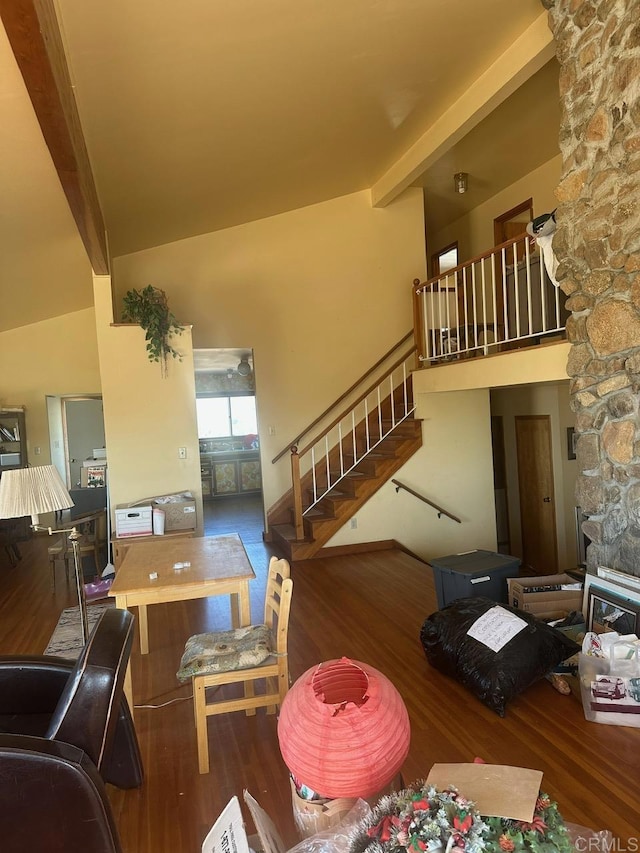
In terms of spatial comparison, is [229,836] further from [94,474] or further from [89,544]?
[94,474]

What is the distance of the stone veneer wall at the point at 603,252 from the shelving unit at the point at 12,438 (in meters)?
7.27

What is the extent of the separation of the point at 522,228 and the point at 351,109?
387 cm

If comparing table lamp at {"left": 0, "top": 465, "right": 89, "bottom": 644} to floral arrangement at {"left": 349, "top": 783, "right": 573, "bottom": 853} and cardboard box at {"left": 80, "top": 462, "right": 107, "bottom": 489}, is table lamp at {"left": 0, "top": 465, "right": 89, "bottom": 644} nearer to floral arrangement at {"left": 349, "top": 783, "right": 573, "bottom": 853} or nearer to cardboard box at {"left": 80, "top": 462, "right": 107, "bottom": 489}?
floral arrangement at {"left": 349, "top": 783, "right": 573, "bottom": 853}

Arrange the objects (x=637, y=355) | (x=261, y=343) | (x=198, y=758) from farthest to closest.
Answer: (x=261, y=343), (x=637, y=355), (x=198, y=758)

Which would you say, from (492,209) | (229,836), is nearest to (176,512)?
(229,836)

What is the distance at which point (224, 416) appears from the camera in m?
11.2

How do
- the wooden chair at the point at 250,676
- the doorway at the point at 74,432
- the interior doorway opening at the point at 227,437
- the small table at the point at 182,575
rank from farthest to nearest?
the interior doorway opening at the point at 227,437
the doorway at the point at 74,432
the small table at the point at 182,575
the wooden chair at the point at 250,676

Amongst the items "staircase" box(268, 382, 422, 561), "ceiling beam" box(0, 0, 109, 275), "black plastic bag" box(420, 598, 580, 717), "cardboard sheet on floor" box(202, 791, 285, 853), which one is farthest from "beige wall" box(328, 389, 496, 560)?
"cardboard sheet on floor" box(202, 791, 285, 853)

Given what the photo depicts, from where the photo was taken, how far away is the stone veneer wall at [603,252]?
2.98m

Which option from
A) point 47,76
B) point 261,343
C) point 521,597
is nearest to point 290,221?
point 261,343

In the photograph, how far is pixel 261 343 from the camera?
22.6 ft

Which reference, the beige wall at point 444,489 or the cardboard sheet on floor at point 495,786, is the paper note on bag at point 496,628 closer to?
the cardboard sheet on floor at point 495,786

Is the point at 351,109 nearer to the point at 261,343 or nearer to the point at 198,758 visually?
the point at 261,343

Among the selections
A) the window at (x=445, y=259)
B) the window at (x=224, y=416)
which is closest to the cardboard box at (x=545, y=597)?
the window at (x=445, y=259)
